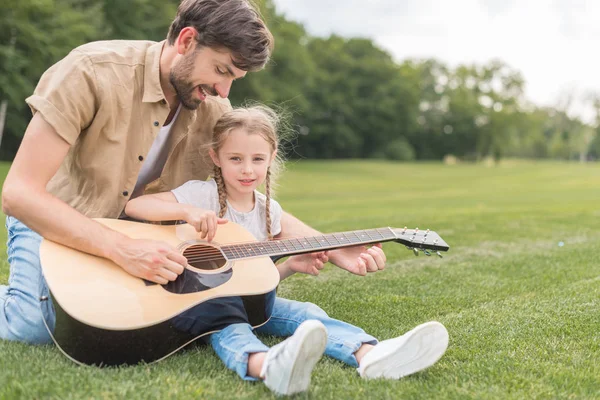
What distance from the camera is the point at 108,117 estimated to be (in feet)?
9.29

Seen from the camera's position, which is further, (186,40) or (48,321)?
(186,40)

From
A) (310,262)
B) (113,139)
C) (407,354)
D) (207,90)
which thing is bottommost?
(407,354)

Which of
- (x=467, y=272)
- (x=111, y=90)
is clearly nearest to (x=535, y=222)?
(x=467, y=272)

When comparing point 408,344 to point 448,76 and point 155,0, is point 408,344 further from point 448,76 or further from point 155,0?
point 448,76

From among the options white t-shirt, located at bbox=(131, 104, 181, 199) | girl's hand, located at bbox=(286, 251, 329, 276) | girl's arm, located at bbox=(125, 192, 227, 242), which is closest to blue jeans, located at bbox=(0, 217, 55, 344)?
girl's arm, located at bbox=(125, 192, 227, 242)

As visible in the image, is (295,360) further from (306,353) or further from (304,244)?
(304,244)

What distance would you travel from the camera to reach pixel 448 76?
2450 inches

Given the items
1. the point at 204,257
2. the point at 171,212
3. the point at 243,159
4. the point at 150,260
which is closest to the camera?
the point at 150,260

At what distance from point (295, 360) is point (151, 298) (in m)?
0.69

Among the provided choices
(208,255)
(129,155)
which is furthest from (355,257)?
(129,155)

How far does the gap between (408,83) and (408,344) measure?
53.0 metres

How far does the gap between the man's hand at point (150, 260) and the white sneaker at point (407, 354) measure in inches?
34.6

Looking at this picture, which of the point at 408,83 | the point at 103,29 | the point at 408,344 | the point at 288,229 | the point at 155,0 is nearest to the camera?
the point at 408,344

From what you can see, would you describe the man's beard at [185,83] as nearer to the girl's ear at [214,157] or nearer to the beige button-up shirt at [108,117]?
the beige button-up shirt at [108,117]
